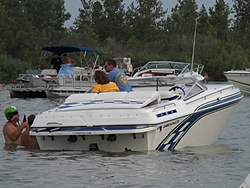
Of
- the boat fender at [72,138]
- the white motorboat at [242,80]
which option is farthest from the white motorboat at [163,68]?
the boat fender at [72,138]

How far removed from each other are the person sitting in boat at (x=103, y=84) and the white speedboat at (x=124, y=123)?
56cm

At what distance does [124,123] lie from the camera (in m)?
10.5

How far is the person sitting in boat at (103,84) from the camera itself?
40.1ft

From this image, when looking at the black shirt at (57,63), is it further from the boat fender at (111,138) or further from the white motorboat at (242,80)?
the boat fender at (111,138)

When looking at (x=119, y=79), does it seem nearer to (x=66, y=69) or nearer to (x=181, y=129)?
(x=181, y=129)

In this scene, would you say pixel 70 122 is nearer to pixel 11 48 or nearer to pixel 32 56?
pixel 32 56

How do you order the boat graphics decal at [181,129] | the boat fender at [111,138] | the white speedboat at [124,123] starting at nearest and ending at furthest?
the white speedboat at [124,123], the boat fender at [111,138], the boat graphics decal at [181,129]

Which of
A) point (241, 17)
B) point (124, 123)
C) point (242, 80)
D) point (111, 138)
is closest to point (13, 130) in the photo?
point (111, 138)

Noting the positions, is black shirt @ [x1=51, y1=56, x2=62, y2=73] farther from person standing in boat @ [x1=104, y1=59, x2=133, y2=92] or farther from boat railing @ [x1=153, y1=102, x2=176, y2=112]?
boat railing @ [x1=153, y1=102, x2=176, y2=112]

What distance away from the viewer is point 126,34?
79.4 m

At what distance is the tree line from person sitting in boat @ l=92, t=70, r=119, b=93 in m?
50.8

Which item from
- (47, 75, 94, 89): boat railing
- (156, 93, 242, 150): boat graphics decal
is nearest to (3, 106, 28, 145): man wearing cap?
(156, 93, 242, 150): boat graphics decal

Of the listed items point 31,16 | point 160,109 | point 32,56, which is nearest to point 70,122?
point 160,109

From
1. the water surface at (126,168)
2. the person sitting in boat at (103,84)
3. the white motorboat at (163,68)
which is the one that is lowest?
the water surface at (126,168)
